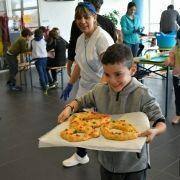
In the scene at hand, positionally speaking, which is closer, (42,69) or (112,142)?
(112,142)

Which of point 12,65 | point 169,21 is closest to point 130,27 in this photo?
point 169,21

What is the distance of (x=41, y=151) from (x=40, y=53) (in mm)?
2989

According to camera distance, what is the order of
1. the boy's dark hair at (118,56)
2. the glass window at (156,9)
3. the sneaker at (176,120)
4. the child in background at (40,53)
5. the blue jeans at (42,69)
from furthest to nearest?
the glass window at (156,9) → the blue jeans at (42,69) → the child in background at (40,53) → the sneaker at (176,120) → the boy's dark hair at (118,56)

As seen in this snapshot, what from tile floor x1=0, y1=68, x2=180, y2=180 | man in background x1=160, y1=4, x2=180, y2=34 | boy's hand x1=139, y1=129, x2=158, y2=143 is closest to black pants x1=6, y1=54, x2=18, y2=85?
tile floor x1=0, y1=68, x2=180, y2=180

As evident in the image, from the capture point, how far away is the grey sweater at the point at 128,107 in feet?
4.69

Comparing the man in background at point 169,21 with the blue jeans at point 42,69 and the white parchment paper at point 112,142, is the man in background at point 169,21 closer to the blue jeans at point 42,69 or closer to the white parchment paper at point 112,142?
the blue jeans at point 42,69

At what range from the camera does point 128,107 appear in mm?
1481

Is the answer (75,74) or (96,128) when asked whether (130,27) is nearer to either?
(75,74)

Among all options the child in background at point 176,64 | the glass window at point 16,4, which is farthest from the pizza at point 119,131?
the glass window at point 16,4

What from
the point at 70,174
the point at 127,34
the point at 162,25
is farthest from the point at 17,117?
the point at 162,25

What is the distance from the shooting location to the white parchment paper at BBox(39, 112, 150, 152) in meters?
1.25

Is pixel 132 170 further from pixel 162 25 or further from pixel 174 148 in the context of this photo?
pixel 162 25

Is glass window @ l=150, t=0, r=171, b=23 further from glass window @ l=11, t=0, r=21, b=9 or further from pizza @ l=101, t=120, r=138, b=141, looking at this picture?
pizza @ l=101, t=120, r=138, b=141

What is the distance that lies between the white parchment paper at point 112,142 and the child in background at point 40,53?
4597 mm
